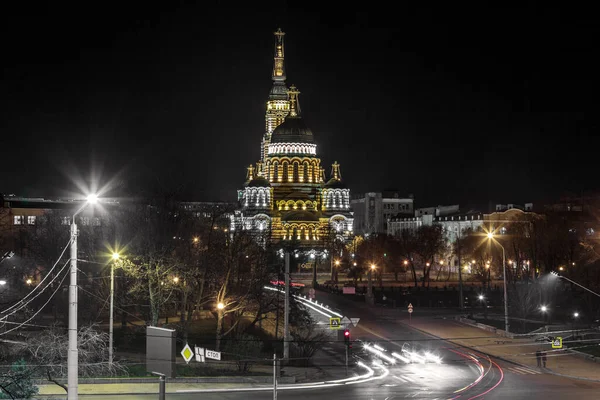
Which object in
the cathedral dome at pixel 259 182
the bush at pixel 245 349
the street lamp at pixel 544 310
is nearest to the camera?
the bush at pixel 245 349

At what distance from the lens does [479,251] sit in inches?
4126

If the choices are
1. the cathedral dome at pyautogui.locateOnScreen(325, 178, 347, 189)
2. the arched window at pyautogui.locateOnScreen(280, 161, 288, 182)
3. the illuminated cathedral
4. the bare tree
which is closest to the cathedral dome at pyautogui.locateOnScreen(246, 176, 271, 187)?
the illuminated cathedral

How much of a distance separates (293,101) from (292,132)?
1291cm

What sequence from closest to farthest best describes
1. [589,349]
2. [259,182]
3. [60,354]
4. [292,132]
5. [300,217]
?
[60,354], [589,349], [300,217], [259,182], [292,132]

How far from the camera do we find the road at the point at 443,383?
3312cm

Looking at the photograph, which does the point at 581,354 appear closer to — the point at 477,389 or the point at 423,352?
the point at 423,352

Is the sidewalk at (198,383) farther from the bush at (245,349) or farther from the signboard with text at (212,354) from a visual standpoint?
the signboard with text at (212,354)

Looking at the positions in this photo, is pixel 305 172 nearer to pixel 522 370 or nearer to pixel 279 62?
pixel 279 62

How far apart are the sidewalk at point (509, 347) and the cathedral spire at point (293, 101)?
116650 millimetres

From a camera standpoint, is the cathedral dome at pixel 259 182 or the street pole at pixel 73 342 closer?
the street pole at pixel 73 342

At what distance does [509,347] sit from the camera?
50.7m

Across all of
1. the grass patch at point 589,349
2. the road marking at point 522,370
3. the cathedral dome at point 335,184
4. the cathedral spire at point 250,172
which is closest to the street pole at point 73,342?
the road marking at point 522,370

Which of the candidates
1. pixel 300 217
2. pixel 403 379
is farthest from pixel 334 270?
pixel 403 379

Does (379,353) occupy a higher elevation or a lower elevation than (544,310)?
lower
